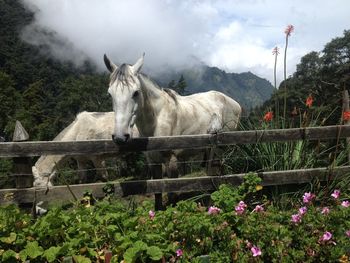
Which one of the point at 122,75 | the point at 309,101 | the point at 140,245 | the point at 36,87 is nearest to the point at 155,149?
the point at 122,75

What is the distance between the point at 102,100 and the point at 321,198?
69549mm

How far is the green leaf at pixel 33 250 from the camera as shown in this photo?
2919mm

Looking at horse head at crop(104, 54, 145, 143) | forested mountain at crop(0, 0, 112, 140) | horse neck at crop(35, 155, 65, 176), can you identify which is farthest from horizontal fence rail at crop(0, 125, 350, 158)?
forested mountain at crop(0, 0, 112, 140)

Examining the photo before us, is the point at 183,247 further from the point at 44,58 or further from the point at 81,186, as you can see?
the point at 44,58

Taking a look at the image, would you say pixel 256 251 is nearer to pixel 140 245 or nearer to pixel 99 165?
pixel 140 245

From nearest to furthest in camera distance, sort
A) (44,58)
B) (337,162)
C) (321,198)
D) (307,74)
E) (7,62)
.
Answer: (321,198) < (337,162) < (307,74) < (7,62) < (44,58)

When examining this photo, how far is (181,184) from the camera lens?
539 cm

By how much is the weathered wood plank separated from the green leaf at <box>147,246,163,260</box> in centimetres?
239

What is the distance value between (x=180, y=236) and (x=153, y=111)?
2.94 meters

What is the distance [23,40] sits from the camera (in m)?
110

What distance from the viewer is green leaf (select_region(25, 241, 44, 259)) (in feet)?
9.58

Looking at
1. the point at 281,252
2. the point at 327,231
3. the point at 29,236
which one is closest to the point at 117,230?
the point at 29,236

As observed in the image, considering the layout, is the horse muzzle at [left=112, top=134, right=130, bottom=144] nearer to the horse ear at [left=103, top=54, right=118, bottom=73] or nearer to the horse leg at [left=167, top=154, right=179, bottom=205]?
the horse ear at [left=103, top=54, right=118, bottom=73]

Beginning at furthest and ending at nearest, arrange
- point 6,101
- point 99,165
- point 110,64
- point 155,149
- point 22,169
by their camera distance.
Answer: point 6,101, point 99,165, point 110,64, point 155,149, point 22,169
